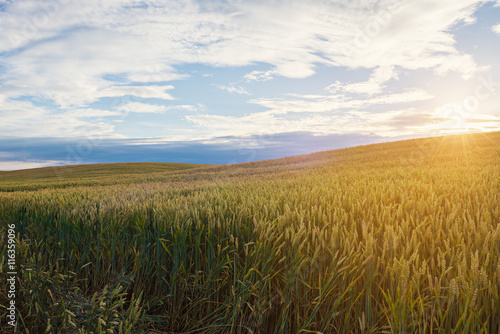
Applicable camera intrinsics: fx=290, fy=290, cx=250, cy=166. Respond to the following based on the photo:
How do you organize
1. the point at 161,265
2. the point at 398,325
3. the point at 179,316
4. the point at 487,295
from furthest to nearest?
the point at 161,265 → the point at 179,316 → the point at 487,295 → the point at 398,325

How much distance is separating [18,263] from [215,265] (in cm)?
204

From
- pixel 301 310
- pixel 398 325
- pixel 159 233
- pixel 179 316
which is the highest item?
pixel 159 233

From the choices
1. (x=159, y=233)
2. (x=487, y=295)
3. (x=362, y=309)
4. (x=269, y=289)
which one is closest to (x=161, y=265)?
(x=159, y=233)

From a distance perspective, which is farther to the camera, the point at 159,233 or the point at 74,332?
the point at 159,233

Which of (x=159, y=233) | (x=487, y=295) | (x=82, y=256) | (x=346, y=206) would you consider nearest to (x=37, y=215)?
(x=82, y=256)

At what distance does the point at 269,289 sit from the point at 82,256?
97.8 inches

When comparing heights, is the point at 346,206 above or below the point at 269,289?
above

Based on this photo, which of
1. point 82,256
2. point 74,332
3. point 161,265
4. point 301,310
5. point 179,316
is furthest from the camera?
point 82,256

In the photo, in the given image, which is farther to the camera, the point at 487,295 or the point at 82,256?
the point at 82,256

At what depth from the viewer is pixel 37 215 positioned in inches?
176

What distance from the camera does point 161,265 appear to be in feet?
9.59

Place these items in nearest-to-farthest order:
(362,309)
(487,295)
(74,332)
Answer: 1. (487,295)
2. (362,309)
3. (74,332)

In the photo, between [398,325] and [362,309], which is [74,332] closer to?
[362,309]

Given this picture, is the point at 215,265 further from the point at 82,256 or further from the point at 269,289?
the point at 82,256
